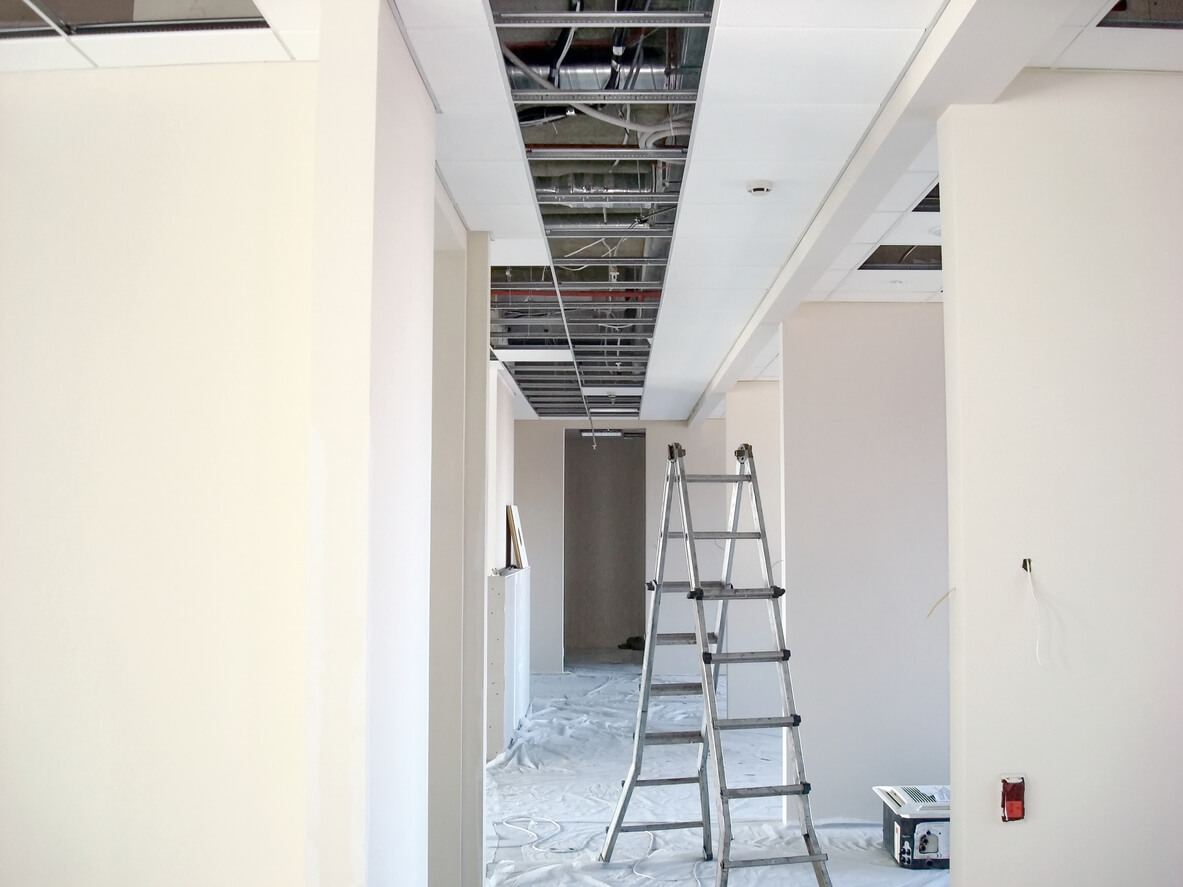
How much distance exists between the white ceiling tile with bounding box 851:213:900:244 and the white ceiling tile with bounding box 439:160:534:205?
1.38 meters

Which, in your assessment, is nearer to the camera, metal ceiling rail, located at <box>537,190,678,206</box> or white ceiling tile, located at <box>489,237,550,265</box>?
metal ceiling rail, located at <box>537,190,678,206</box>

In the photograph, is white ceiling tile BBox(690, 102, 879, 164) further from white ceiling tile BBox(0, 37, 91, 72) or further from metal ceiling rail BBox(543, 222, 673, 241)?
white ceiling tile BBox(0, 37, 91, 72)

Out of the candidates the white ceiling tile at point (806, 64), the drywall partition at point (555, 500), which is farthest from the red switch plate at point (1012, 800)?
the drywall partition at point (555, 500)

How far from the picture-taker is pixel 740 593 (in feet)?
14.1

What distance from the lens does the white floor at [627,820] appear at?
4371 millimetres

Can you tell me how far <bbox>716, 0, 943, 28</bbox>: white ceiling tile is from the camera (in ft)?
7.95

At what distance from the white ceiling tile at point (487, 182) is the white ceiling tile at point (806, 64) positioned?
90 cm

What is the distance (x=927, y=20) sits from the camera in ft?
8.13

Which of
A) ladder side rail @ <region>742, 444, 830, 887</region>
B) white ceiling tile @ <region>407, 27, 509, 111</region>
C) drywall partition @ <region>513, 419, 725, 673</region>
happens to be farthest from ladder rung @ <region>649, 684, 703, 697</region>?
drywall partition @ <region>513, 419, 725, 673</region>

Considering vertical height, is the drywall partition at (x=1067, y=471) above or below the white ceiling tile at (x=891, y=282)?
below

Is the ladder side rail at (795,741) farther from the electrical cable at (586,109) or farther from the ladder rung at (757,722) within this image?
the electrical cable at (586,109)

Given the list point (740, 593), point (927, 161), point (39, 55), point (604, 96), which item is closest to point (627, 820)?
point (740, 593)

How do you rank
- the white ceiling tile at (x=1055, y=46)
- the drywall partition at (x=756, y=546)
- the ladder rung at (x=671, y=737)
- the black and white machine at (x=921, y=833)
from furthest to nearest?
the drywall partition at (x=756, y=546), the ladder rung at (x=671, y=737), the black and white machine at (x=921, y=833), the white ceiling tile at (x=1055, y=46)

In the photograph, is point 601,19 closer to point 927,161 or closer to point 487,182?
point 487,182
